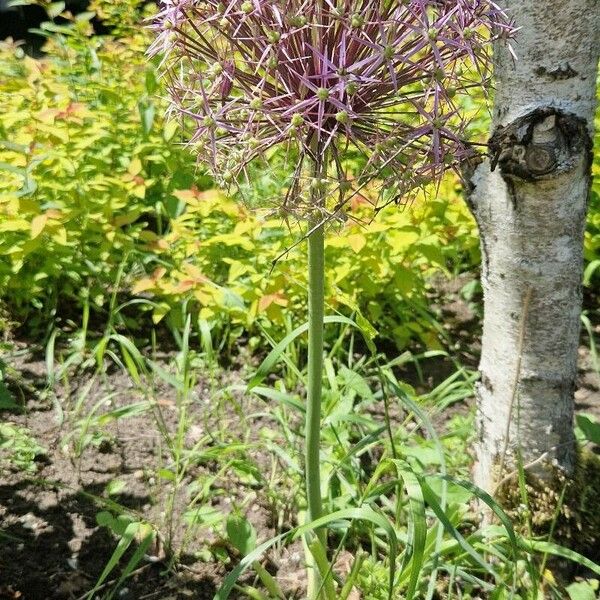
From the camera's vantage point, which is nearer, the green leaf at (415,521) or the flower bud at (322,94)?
the flower bud at (322,94)

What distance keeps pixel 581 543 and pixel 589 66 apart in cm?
132

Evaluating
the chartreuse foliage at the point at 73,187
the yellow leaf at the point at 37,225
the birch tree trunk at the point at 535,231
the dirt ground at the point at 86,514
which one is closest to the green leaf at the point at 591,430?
the birch tree trunk at the point at 535,231

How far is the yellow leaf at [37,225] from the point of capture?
2.69m

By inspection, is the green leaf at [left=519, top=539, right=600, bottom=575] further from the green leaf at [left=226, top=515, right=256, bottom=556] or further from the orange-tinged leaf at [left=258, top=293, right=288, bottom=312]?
the orange-tinged leaf at [left=258, top=293, right=288, bottom=312]

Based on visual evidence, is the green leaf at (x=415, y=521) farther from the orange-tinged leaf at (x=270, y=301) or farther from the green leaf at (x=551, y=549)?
the orange-tinged leaf at (x=270, y=301)

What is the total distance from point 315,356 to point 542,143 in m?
0.77

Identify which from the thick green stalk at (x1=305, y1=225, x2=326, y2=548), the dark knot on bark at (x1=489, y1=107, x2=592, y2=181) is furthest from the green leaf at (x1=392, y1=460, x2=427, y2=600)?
the dark knot on bark at (x1=489, y1=107, x2=592, y2=181)

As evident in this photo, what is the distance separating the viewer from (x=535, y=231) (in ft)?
6.08

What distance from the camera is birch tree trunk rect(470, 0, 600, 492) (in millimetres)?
1718

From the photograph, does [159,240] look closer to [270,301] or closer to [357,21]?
[270,301]

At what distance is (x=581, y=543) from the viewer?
2.07 metres

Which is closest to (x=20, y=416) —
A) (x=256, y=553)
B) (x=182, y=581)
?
(x=182, y=581)

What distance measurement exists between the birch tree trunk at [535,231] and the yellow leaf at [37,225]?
1.62 m

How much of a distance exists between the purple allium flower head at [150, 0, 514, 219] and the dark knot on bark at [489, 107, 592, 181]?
1.22 ft
